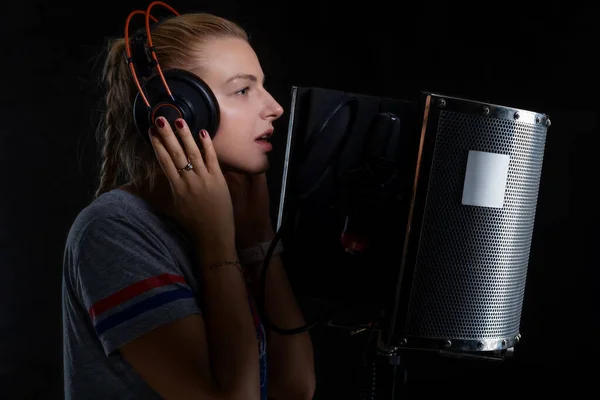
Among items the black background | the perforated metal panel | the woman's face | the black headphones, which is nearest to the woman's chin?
the woman's face

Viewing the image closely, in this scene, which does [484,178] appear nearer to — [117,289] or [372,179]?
[372,179]

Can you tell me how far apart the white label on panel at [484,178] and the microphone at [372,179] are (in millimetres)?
144

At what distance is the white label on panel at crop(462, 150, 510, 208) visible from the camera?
0.93 meters

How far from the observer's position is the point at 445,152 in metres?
0.93

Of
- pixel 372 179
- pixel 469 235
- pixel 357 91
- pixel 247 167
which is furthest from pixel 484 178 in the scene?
pixel 357 91

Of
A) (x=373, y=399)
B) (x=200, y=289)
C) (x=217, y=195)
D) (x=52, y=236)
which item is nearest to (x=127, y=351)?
(x=200, y=289)

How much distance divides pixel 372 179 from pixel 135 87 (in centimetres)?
48

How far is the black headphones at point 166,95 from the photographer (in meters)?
1.04

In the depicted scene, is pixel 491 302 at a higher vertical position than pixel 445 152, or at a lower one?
lower

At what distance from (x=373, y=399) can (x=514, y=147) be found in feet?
1.58

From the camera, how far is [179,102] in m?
1.05

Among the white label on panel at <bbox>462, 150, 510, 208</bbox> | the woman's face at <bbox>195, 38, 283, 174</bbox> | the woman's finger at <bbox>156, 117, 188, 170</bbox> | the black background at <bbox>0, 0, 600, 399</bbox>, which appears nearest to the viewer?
the white label on panel at <bbox>462, 150, 510, 208</bbox>

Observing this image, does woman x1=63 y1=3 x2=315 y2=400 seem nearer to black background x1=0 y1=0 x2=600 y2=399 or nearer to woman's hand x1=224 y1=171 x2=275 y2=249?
woman's hand x1=224 y1=171 x2=275 y2=249

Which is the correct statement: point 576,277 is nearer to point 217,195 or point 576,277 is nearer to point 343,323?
point 343,323
